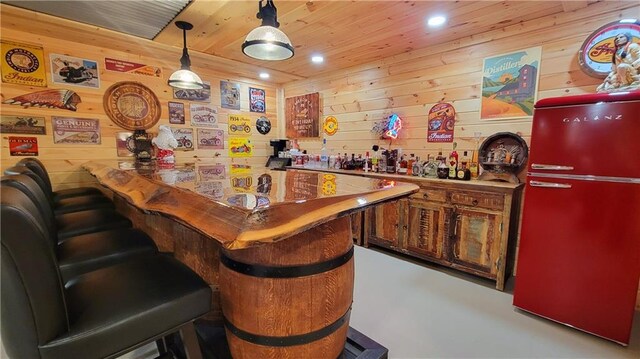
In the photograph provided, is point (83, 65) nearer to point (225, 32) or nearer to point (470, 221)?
point (225, 32)

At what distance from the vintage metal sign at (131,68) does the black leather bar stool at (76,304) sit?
3.21 metres

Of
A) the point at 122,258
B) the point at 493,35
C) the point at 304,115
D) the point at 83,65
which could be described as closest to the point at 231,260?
the point at 122,258

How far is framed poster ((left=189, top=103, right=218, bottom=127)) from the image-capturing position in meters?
3.94

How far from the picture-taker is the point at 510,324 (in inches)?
75.2

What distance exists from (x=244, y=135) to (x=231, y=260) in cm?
373

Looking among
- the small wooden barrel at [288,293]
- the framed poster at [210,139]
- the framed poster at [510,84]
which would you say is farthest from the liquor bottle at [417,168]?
the framed poster at [210,139]

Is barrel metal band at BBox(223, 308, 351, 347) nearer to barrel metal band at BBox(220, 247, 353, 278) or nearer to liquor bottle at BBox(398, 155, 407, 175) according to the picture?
barrel metal band at BBox(220, 247, 353, 278)

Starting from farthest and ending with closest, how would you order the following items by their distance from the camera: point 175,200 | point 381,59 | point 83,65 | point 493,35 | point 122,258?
point 381,59 → point 83,65 → point 493,35 → point 122,258 → point 175,200

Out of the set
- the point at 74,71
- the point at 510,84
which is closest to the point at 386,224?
the point at 510,84

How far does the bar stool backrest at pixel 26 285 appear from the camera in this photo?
65 centimetres

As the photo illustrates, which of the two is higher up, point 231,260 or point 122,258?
point 231,260

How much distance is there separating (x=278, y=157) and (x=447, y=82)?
276 centimetres

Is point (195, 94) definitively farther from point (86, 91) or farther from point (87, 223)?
point (87, 223)

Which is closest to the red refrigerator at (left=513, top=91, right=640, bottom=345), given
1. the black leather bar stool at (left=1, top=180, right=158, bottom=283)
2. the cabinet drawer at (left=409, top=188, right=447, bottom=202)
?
the cabinet drawer at (left=409, top=188, right=447, bottom=202)
